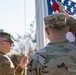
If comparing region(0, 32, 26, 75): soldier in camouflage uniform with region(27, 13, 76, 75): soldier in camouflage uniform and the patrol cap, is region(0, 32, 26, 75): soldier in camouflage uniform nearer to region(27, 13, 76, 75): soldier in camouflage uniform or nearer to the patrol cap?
the patrol cap

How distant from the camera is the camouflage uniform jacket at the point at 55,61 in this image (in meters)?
2.86

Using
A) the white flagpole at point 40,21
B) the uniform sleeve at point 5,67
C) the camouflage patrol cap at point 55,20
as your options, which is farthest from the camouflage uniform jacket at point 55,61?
the white flagpole at point 40,21

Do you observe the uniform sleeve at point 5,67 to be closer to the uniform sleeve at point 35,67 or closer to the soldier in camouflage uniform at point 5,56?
the soldier in camouflage uniform at point 5,56

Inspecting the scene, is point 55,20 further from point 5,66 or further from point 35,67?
point 5,66

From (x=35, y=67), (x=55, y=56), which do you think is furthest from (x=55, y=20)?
(x=35, y=67)

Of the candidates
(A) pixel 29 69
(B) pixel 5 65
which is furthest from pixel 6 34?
(A) pixel 29 69

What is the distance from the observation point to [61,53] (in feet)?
9.59

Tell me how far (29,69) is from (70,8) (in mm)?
2741

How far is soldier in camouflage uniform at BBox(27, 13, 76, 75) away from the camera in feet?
9.39

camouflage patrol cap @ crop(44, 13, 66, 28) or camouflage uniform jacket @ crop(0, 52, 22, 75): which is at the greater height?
camouflage patrol cap @ crop(44, 13, 66, 28)

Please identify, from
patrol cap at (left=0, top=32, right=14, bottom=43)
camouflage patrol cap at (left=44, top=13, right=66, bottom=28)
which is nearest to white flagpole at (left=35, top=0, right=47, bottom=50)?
patrol cap at (left=0, top=32, right=14, bottom=43)

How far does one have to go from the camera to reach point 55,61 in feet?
9.46

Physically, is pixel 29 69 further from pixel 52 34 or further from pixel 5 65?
pixel 5 65

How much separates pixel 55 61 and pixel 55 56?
0.04 metres
